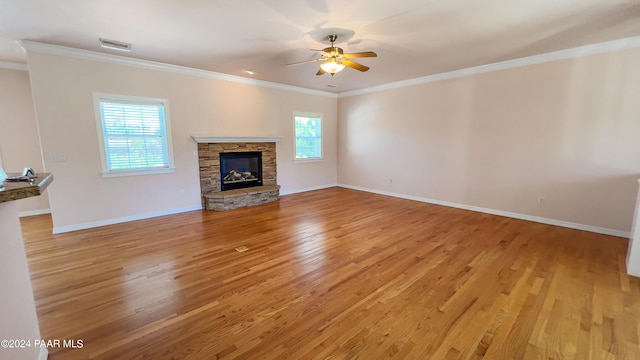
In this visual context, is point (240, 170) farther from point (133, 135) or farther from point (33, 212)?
point (33, 212)

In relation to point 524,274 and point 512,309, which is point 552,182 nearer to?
point 524,274

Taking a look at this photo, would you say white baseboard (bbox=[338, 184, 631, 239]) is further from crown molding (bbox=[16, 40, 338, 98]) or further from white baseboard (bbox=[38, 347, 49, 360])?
white baseboard (bbox=[38, 347, 49, 360])

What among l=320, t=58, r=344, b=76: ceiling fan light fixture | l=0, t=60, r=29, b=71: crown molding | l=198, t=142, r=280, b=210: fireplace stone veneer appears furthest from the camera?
l=198, t=142, r=280, b=210: fireplace stone veneer

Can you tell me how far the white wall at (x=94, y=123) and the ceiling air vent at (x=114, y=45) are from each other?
0.62 m

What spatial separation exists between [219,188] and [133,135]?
1847mm

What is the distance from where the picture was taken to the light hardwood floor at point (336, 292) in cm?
189

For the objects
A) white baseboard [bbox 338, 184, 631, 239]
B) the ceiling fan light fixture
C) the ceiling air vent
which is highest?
the ceiling air vent

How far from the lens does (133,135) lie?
465 cm

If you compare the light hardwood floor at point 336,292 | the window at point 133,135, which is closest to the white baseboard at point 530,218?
the light hardwood floor at point 336,292

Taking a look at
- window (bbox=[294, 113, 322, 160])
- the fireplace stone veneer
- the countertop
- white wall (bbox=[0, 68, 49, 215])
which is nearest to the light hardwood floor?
the fireplace stone veneer

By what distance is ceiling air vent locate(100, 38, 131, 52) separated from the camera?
3646 millimetres

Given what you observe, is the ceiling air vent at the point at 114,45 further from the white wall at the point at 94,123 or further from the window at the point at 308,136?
the window at the point at 308,136

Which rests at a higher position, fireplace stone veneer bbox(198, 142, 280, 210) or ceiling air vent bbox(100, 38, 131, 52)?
ceiling air vent bbox(100, 38, 131, 52)

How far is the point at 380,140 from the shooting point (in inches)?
272
